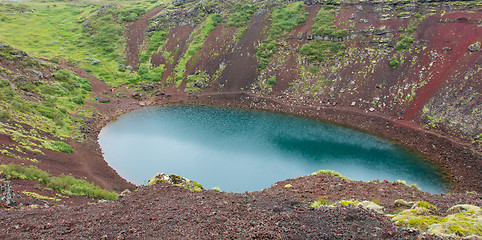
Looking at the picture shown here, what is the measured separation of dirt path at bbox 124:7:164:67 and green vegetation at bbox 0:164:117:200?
4909 centimetres

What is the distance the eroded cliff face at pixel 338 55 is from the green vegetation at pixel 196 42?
260mm

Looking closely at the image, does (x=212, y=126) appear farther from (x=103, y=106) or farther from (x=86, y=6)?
(x=86, y=6)

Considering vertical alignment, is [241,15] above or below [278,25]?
above

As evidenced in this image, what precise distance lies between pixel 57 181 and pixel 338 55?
2023 inches

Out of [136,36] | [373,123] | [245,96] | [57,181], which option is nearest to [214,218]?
[57,181]

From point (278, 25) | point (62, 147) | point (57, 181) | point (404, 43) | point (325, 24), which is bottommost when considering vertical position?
point (57, 181)

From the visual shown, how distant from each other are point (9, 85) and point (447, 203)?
52912mm

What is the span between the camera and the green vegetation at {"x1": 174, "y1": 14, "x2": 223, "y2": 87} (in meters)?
65.9

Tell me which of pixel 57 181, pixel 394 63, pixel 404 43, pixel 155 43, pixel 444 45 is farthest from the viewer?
pixel 155 43

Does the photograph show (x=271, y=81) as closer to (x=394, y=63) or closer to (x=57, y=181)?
(x=394, y=63)

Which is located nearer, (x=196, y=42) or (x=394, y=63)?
(x=394, y=63)

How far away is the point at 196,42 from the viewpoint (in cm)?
7112

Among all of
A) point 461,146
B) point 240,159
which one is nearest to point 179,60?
point 240,159

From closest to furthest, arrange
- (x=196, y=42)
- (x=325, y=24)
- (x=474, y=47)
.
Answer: (x=474, y=47)
(x=325, y=24)
(x=196, y=42)
